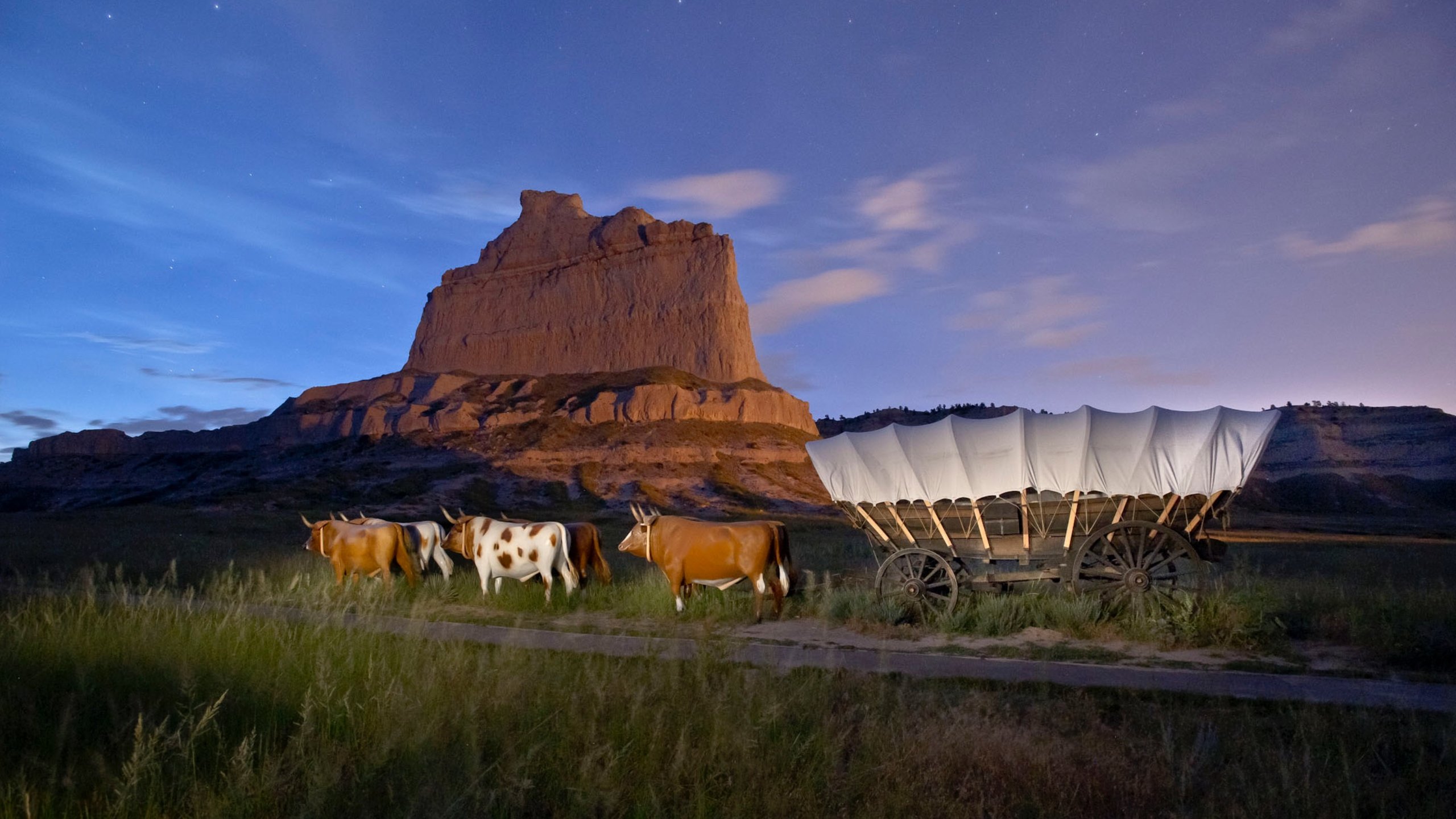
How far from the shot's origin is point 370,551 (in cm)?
1457

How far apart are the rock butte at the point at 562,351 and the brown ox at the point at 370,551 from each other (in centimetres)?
6612

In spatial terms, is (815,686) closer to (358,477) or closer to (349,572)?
(349,572)

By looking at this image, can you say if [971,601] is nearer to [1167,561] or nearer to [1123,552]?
[1123,552]

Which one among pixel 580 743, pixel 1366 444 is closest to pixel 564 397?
pixel 1366 444

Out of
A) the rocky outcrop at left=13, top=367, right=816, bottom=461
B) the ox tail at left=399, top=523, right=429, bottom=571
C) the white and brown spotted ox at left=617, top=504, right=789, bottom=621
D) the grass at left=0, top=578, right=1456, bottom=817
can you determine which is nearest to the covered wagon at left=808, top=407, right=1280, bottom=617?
the white and brown spotted ox at left=617, top=504, right=789, bottom=621

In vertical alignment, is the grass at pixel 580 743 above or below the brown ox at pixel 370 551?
below

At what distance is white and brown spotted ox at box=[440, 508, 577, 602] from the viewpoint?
45.6 ft

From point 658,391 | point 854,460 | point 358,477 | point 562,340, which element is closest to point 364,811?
point 854,460

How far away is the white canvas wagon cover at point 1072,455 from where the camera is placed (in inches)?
415

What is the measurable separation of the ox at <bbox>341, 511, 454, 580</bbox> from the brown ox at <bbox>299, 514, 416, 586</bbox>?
0.70 metres

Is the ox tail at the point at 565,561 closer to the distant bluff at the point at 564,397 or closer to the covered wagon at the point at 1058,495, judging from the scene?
the covered wagon at the point at 1058,495

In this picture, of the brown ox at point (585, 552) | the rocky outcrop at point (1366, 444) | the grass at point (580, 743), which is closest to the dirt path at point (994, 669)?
the grass at point (580, 743)

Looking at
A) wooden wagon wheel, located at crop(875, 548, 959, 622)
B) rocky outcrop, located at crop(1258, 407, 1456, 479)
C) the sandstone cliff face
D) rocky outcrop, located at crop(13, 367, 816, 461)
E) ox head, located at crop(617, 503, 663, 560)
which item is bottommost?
wooden wagon wheel, located at crop(875, 548, 959, 622)

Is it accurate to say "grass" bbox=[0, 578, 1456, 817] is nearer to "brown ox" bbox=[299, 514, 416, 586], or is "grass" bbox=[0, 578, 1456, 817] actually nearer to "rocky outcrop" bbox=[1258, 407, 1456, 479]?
"brown ox" bbox=[299, 514, 416, 586]
